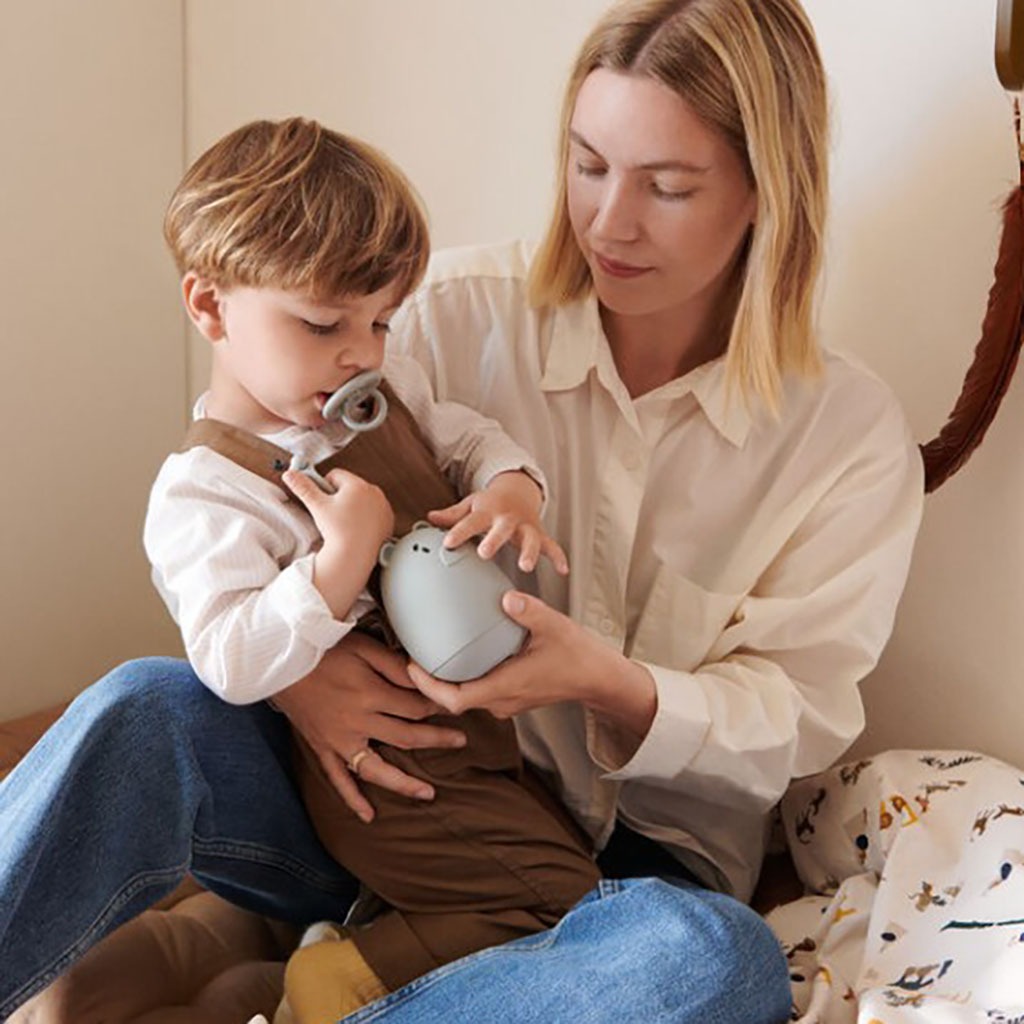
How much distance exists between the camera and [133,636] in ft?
8.04

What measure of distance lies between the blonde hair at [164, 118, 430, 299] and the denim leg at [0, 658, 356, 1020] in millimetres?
364

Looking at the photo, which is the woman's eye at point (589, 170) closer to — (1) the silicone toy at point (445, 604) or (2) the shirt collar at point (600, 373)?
(2) the shirt collar at point (600, 373)

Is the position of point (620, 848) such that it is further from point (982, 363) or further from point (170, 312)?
point (170, 312)

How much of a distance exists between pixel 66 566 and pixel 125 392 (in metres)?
0.28

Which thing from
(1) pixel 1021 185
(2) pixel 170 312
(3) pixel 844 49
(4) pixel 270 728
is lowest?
(4) pixel 270 728

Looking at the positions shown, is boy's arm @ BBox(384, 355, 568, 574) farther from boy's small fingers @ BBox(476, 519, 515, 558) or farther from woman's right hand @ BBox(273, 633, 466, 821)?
woman's right hand @ BBox(273, 633, 466, 821)

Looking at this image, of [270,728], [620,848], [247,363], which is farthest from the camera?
[620,848]

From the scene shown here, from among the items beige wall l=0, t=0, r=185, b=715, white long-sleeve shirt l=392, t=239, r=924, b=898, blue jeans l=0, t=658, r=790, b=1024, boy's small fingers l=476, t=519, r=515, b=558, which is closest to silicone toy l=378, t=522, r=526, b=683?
boy's small fingers l=476, t=519, r=515, b=558

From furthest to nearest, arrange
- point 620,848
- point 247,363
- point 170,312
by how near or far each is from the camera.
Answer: point 170,312 < point 620,848 < point 247,363

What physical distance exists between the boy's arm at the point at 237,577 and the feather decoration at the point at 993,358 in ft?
2.34

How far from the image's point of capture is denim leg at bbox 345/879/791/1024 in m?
1.23

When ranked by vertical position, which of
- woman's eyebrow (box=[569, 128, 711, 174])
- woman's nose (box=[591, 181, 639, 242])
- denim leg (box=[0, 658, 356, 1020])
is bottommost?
denim leg (box=[0, 658, 356, 1020])

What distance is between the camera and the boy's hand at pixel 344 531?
3.91ft

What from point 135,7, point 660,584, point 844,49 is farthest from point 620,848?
point 135,7
